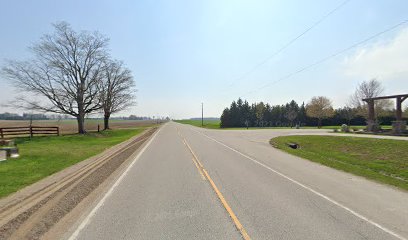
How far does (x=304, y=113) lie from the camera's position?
323 feet

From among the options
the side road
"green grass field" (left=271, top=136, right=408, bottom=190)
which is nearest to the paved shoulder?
the side road

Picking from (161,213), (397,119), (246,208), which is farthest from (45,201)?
(397,119)

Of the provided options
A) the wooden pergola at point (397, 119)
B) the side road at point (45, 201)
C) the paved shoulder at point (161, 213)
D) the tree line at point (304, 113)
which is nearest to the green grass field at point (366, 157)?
the paved shoulder at point (161, 213)

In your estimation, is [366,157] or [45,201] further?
[366,157]

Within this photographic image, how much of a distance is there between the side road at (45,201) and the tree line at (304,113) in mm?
61005

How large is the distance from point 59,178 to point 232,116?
9231 centimetres

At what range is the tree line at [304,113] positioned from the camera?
70.8m

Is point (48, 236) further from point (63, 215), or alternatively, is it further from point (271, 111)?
point (271, 111)

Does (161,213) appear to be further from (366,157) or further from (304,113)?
(304,113)

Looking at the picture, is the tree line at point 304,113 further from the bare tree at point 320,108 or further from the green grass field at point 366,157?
the green grass field at point 366,157

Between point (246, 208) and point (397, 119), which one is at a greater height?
point (397, 119)

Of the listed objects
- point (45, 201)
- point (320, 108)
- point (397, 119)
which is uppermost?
point (320, 108)

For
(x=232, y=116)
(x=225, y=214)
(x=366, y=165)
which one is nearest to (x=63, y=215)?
(x=225, y=214)

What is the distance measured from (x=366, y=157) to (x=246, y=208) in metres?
14.1
